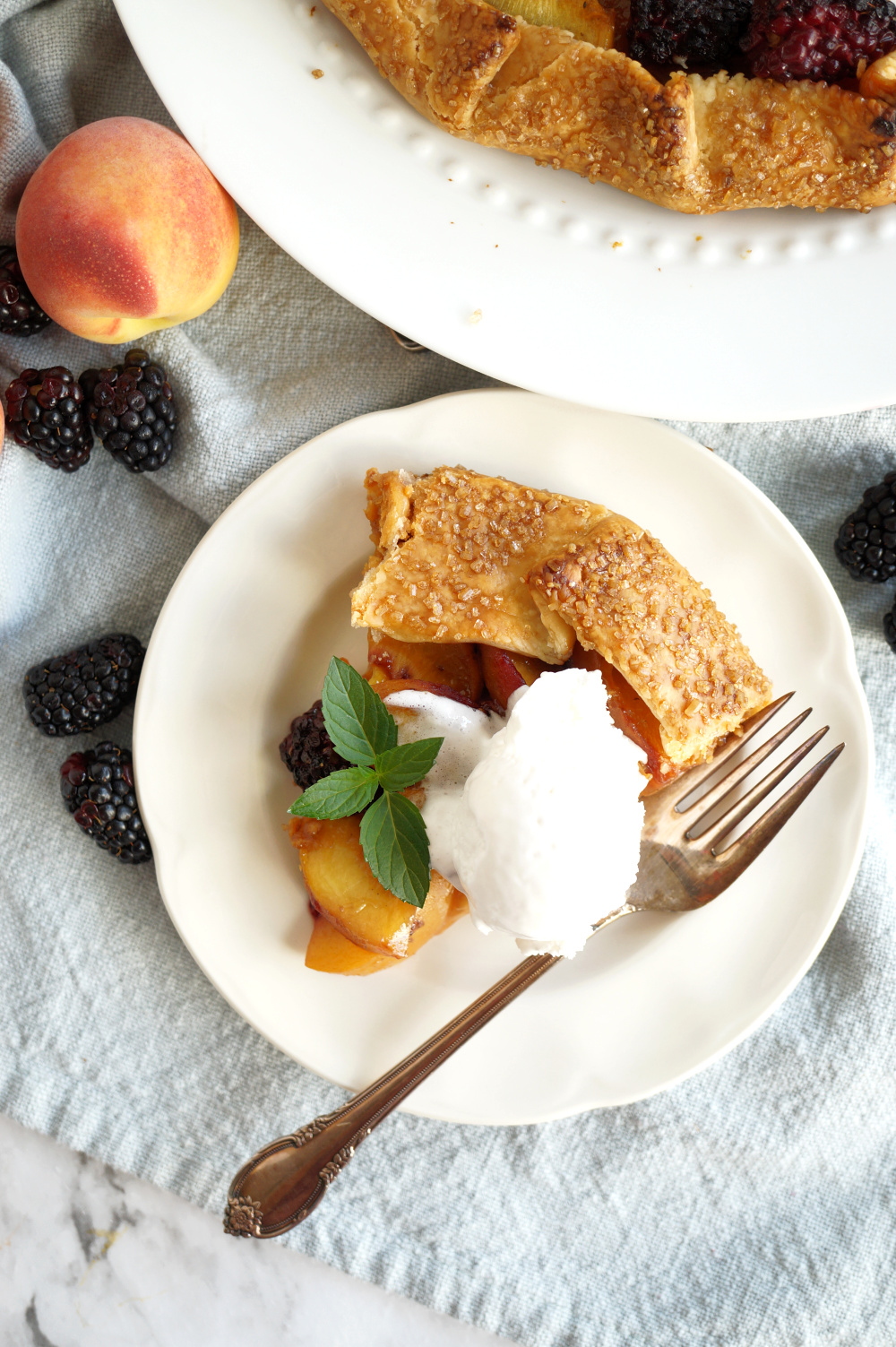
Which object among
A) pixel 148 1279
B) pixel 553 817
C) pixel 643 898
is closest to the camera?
pixel 553 817

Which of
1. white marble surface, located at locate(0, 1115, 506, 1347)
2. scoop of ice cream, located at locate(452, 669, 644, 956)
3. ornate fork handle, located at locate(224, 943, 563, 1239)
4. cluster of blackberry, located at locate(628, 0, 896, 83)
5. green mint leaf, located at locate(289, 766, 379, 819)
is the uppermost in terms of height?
cluster of blackberry, located at locate(628, 0, 896, 83)

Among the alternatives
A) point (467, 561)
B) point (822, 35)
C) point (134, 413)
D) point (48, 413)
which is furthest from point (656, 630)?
point (48, 413)

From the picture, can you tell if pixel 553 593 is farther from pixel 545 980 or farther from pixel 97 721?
pixel 97 721

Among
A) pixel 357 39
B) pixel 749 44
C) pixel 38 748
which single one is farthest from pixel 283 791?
pixel 749 44

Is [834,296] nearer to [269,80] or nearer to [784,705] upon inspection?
[784,705]

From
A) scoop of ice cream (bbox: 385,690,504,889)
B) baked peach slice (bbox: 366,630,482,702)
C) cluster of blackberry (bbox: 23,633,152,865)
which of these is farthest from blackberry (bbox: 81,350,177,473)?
scoop of ice cream (bbox: 385,690,504,889)

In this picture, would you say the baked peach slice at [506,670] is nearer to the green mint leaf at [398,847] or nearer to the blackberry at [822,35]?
the green mint leaf at [398,847]

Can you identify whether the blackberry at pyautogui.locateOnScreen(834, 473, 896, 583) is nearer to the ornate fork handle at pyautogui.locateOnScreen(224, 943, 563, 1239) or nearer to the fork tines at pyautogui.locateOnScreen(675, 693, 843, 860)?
the fork tines at pyautogui.locateOnScreen(675, 693, 843, 860)
